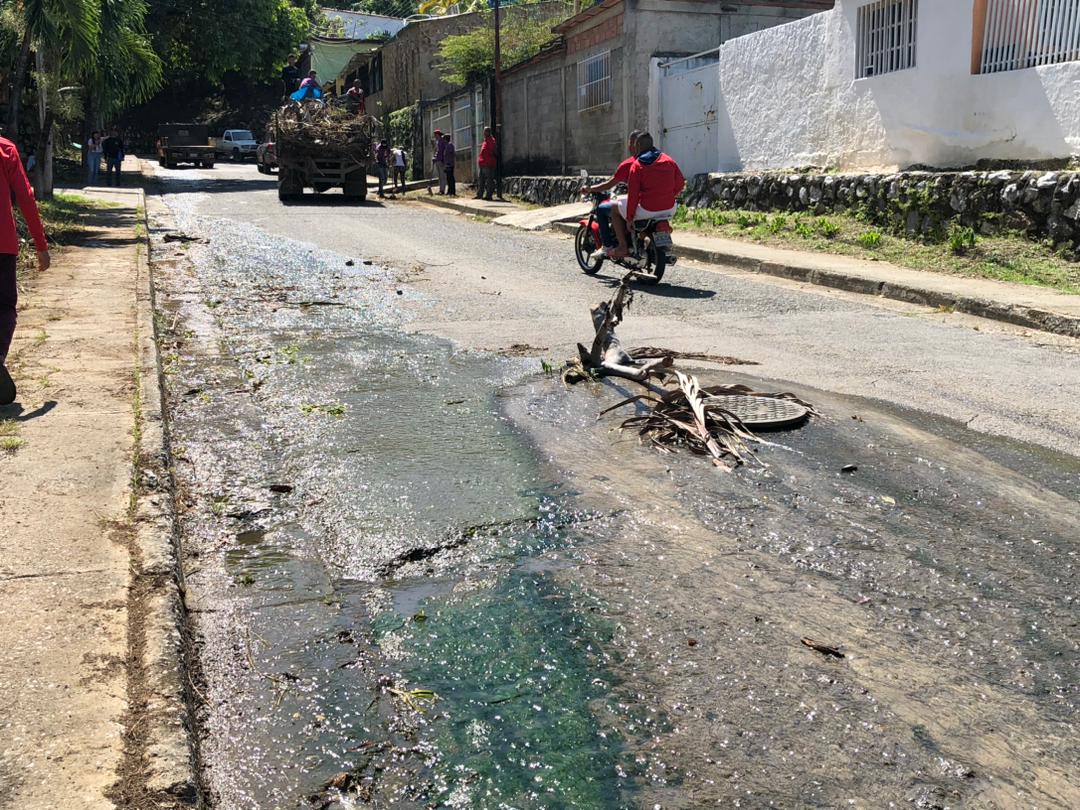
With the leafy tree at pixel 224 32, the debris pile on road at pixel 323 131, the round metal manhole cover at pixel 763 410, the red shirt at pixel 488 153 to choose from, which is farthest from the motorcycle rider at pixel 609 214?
the leafy tree at pixel 224 32

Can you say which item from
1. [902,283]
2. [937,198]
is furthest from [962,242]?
[902,283]

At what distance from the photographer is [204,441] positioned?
5855 mm

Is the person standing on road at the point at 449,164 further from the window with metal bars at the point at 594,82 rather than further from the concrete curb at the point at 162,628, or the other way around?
the concrete curb at the point at 162,628

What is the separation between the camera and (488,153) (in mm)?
26906

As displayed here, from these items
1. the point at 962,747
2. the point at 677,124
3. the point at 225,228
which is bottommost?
the point at 962,747

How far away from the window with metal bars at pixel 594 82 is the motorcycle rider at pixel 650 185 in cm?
1230

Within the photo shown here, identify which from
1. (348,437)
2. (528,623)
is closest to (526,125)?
(348,437)

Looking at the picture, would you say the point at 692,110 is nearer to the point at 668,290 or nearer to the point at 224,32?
the point at 668,290

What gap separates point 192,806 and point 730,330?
705 centimetres

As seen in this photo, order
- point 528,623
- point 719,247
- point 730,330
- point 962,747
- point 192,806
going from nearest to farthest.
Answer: point 192,806, point 962,747, point 528,623, point 730,330, point 719,247

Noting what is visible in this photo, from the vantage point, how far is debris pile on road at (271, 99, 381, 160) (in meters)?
24.1

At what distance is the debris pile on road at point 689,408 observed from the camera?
5.50m

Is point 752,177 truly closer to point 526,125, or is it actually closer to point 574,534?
point 526,125

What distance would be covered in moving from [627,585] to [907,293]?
27.5 ft
